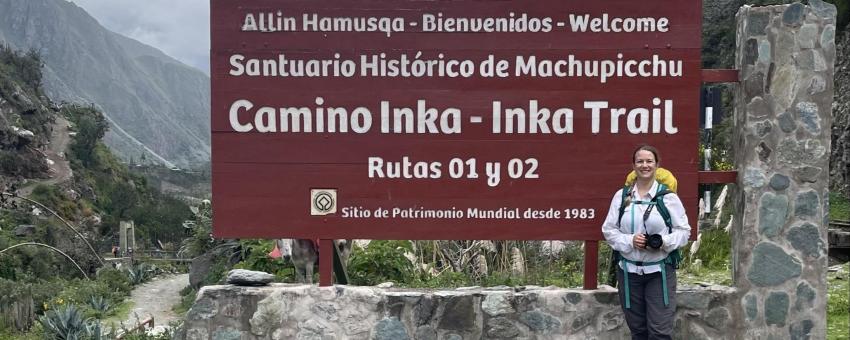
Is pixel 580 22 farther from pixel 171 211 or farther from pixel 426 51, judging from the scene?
pixel 171 211

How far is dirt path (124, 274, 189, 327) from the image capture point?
11.5 metres

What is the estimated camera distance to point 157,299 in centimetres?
1445

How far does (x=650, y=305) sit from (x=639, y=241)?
455 mm

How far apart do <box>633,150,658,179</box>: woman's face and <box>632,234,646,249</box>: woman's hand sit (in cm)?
35

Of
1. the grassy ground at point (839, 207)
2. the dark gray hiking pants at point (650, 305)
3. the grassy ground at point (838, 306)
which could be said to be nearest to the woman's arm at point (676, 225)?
the dark gray hiking pants at point (650, 305)

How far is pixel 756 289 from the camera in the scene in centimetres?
435

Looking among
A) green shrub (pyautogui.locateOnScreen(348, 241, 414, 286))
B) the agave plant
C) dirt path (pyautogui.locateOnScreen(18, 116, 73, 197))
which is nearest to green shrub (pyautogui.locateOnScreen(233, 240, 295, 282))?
green shrub (pyautogui.locateOnScreen(348, 241, 414, 286))

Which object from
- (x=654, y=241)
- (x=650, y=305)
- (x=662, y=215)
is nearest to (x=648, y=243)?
(x=654, y=241)

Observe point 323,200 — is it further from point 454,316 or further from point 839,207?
point 839,207

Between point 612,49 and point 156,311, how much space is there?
36.0 feet

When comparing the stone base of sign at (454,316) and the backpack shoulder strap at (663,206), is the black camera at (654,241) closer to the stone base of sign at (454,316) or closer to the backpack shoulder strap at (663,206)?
the backpack shoulder strap at (663,206)

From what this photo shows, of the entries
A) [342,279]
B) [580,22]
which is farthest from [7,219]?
[580,22]

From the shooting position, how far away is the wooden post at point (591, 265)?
4.46m

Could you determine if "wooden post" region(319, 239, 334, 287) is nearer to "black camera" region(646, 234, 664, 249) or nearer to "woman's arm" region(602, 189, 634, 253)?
"woman's arm" region(602, 189, 634, 253)
